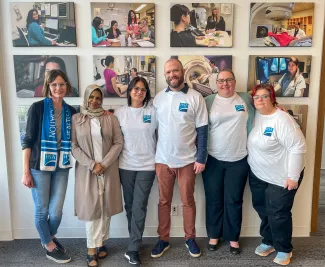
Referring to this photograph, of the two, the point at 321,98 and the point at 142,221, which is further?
the point at 321,98

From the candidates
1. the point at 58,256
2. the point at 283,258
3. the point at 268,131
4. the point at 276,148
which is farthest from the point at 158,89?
the point at 283,258

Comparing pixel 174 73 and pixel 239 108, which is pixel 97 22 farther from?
pixel 239 108

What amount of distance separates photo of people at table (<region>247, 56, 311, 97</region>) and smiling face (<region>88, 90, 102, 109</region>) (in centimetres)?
126

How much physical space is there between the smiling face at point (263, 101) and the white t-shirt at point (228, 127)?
5.2 inches

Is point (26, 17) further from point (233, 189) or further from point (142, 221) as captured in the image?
point (233, 189)

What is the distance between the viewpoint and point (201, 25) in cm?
272

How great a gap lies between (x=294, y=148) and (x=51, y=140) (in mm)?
1751

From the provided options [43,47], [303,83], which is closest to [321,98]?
[303,83]

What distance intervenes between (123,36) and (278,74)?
1342 millimetres

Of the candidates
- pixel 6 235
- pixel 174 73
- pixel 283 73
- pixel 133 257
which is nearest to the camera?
pixel 174 73

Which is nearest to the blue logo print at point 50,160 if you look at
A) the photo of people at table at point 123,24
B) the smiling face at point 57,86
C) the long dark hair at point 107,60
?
the smiling face at point 57,86

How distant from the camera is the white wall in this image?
8.92 feet

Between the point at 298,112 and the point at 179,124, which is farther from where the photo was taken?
the point at 298,112

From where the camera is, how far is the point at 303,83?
110 inches
